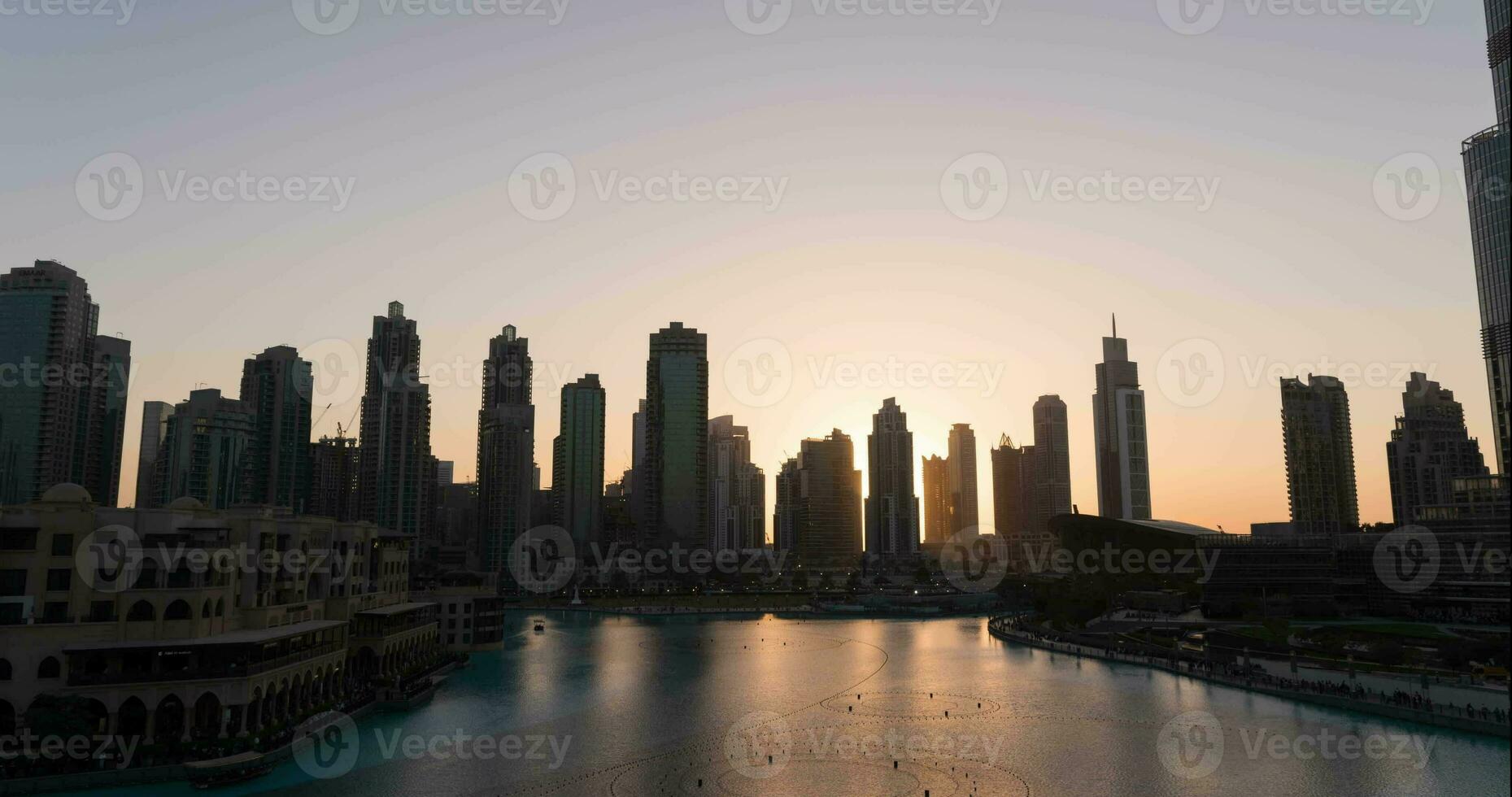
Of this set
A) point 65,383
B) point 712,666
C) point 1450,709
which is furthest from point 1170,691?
point 65,383

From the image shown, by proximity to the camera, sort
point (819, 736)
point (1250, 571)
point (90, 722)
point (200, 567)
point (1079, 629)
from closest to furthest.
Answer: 1. point (90, 722)
2. point (200, 567)
3. point (819, 736)
4. point (1079, 629)
5. point (1250, 571)

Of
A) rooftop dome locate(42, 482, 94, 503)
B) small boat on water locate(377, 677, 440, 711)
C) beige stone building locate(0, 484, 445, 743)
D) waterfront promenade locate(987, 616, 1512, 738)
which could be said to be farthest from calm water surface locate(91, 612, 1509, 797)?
rooftop dome locate(42, 482, 94, 503)

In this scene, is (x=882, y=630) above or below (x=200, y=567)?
below

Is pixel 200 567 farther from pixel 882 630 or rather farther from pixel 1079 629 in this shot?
pixel 882 630

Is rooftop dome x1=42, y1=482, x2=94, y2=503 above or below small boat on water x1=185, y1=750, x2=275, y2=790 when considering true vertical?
above

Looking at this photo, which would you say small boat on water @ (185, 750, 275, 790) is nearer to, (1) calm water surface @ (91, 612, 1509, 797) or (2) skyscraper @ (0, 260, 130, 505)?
(1) calm water surface @ (91, 612, 1509, 797)

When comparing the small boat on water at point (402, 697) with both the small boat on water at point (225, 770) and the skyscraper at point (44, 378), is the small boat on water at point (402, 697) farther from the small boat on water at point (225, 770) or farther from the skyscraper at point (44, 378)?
the skyscraper at point (44, 378)

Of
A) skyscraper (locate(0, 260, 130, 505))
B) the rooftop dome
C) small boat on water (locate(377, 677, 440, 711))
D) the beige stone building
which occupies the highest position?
skyscraper (locate(0, 260, 130, 505))
